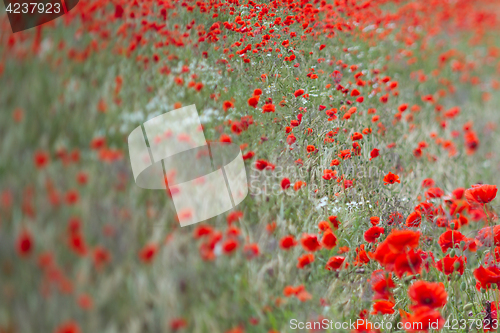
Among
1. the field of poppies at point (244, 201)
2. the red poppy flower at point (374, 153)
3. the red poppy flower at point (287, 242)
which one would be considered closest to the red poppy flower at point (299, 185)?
the field of poppies at point (244, 201)

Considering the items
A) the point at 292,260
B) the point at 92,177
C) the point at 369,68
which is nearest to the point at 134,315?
the point at 92,177

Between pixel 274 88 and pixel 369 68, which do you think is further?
pixel 369 68

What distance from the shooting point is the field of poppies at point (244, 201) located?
0.40 metres

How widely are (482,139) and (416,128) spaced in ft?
2.53

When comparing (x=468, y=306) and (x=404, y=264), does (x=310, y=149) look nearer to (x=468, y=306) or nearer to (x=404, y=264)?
(x=404, y=264)

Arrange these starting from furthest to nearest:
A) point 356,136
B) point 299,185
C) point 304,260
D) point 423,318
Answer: point 356,136 → point 299,185 → point 304,260 → point 423,318

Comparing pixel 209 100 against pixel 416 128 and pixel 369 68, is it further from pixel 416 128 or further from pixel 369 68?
pixel 416 128

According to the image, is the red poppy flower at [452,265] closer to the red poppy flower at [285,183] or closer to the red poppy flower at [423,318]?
the red poppy flower at [423,318]

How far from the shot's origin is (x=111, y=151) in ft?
1.66

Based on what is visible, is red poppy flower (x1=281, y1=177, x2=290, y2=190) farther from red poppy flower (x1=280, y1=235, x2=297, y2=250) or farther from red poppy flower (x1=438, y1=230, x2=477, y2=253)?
red poppy flower (x1=438, y1=230, x2=477, y2=253)

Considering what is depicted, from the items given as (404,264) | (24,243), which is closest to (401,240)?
(404,264)

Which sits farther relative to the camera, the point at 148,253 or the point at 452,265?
the point at 452,265

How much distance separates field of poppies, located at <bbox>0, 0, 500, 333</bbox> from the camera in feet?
1.30

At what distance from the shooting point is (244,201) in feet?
2.10
